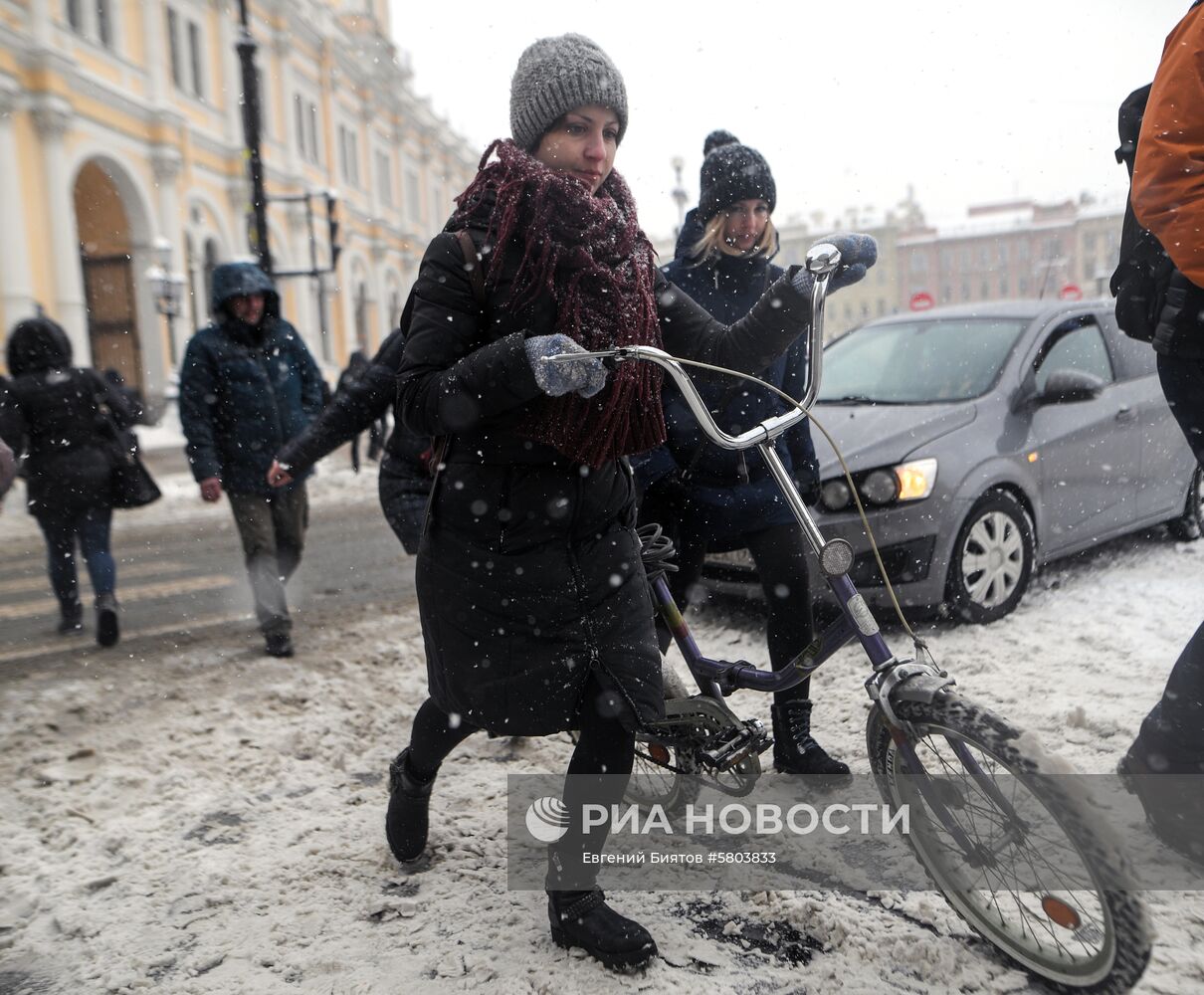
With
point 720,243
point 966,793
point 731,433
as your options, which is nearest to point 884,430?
point 731,433

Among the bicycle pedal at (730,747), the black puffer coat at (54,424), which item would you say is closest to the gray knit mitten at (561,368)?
the bicycle pedal at (730,747)

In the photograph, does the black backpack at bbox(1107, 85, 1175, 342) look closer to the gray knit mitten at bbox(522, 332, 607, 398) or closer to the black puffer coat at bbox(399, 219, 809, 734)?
the black puffer coat at bbox(399, 219, 809, 734)

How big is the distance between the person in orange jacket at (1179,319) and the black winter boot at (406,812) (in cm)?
195

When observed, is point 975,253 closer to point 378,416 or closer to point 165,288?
point 165,288

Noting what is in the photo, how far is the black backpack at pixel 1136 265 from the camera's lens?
257 cm

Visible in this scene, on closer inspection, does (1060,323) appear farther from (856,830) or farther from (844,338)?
(856,830)

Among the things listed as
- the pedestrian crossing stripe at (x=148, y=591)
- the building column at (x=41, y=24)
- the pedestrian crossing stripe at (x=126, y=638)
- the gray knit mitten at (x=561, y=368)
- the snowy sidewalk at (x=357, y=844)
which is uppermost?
the building column at (x=41, y=24)

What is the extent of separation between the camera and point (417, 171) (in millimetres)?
39812

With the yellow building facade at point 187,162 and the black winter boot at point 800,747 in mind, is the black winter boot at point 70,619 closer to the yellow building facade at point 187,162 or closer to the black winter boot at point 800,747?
the black winter boot at point 800,747

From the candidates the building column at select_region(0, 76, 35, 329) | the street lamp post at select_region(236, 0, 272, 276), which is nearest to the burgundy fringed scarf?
the street lamp post at select_region(236, 0, 272, 276)

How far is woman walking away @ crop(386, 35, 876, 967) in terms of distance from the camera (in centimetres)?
214

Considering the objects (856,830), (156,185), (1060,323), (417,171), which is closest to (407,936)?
(856,830)

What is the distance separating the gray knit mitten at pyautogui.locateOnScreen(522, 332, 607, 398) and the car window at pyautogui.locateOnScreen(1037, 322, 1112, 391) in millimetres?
3930

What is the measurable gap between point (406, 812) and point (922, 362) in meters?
3.95
